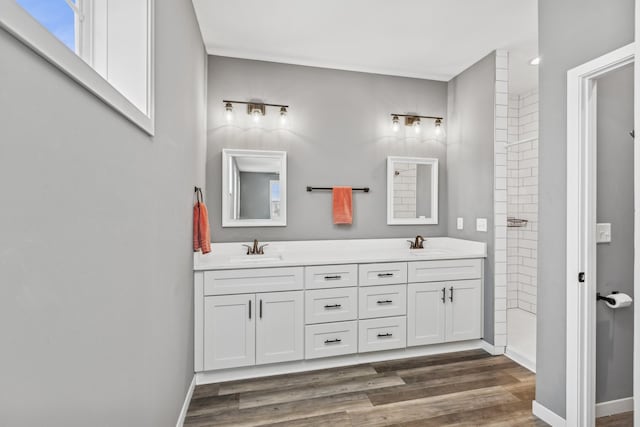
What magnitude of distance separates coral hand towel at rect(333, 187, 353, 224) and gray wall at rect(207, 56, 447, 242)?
8 centimetres

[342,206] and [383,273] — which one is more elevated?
[342,206]

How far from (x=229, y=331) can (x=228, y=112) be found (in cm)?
191

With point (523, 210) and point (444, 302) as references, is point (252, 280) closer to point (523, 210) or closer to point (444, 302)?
point (444, 302)

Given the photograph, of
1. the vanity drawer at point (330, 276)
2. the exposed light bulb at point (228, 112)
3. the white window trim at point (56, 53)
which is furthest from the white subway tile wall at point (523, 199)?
the white window trim at point (56, 53)

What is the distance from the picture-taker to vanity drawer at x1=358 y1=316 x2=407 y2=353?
2.57 meters

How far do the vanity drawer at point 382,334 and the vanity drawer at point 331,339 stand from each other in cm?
6

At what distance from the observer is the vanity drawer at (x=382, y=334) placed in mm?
2566

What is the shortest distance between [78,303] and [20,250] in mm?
249

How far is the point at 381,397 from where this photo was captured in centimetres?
211

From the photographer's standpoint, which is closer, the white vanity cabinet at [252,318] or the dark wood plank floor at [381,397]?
the dark wood plank floor at [381,397]

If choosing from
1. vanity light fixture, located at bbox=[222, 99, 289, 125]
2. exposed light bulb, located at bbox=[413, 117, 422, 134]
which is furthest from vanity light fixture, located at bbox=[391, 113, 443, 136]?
vanity light fixture, located at bbox=[222, 99, 289, 125]

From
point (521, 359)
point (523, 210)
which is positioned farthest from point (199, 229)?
point (523, 210)

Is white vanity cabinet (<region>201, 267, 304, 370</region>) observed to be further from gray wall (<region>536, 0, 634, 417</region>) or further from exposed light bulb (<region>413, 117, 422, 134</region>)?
exposed light bulb (<region>413, 117, 422, 134</region>)

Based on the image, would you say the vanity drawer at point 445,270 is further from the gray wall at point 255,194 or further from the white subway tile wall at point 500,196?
the gray wall at point 255,194
